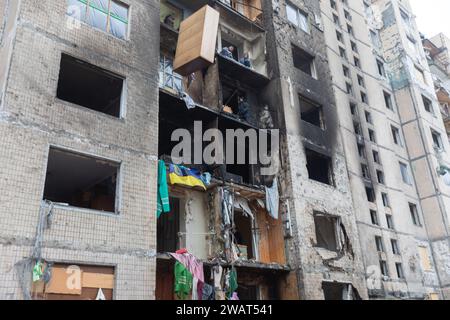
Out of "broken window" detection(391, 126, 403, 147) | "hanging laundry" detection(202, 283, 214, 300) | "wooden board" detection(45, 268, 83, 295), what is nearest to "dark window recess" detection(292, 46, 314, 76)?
"broken window" detection(391, 126, 403, 147)

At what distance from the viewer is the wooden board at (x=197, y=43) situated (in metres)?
14.4

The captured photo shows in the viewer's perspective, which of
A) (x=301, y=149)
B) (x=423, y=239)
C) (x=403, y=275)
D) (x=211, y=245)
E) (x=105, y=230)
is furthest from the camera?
(x=423, y=239)

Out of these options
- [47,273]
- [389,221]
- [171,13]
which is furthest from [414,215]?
[47,273]

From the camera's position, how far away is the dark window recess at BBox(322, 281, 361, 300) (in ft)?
53.3

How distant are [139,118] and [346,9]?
23143 millimetres

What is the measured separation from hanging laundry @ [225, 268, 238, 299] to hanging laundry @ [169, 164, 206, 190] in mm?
3057

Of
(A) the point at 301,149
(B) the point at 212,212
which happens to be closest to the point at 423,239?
(A) the point at 301,149

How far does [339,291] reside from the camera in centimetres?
1675

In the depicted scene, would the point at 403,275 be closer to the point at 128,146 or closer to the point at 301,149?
the point at 301,149

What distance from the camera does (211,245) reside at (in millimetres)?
14414

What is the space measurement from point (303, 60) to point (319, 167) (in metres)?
6.03

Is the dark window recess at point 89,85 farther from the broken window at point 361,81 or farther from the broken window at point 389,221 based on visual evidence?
the broken window at point 361,81

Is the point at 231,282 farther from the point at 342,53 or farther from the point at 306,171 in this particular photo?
the point at 342,53

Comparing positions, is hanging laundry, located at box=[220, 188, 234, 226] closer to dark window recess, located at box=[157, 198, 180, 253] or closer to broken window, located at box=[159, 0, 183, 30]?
dark window recess, located at box=[157, 198, 180, 253]
